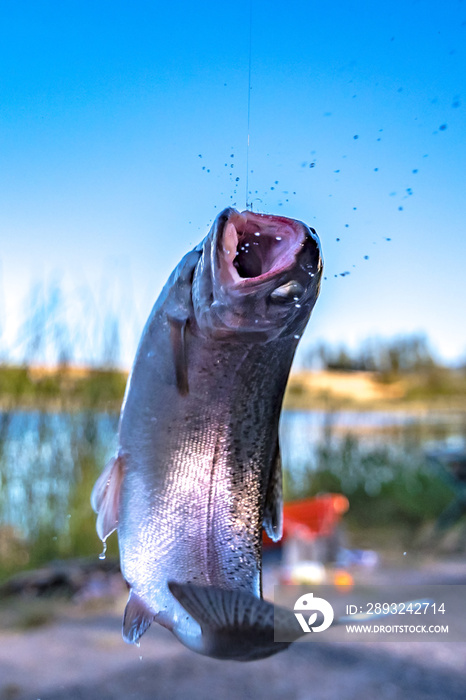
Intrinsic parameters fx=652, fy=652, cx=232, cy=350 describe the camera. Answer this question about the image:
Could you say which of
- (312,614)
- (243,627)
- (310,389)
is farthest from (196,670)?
(310,389)

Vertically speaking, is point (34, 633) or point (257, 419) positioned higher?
point (257, 419)

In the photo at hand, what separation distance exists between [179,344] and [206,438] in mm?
72

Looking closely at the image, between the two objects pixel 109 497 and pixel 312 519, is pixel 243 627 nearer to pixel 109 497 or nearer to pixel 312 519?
pixel 109 497

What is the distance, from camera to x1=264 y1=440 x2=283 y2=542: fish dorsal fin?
0.50 metres

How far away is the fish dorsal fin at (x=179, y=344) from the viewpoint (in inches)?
16.8

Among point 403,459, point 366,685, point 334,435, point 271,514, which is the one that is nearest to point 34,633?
point 366,685

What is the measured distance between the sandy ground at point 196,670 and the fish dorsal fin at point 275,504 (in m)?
1.11

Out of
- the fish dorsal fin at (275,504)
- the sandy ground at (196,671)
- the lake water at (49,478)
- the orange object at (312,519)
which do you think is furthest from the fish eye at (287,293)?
the orange object at (312,519)

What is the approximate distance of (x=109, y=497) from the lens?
0.48 meters

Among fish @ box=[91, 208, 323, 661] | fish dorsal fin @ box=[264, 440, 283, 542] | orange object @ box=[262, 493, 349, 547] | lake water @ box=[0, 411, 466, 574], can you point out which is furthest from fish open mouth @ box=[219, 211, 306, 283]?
orange object @ box=[262, 493, 349, 547]

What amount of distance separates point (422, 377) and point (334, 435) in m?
1.44

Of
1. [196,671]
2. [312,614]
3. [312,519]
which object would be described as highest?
[312,614]

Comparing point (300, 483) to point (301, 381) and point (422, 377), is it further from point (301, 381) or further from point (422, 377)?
point (422, 377)

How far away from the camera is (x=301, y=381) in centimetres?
332
